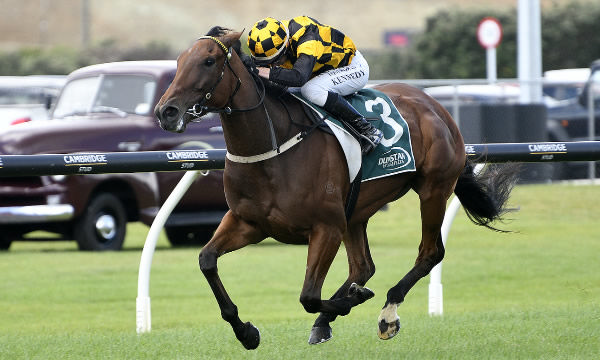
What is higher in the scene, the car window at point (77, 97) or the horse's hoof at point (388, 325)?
the horse's hoof at point (388, 325)

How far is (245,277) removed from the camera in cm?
1054

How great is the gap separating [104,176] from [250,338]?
6.35 m

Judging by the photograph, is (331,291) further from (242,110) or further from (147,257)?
(242,110)

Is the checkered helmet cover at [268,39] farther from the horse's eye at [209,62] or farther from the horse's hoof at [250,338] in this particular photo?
the horse's hoof at [250,338]

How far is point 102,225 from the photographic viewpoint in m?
11.9

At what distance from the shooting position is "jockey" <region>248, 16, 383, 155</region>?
19.4 feet

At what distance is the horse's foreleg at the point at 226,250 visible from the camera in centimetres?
580

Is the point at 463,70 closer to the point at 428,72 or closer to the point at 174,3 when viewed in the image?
the point at 428,72

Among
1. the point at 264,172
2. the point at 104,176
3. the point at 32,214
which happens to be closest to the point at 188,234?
the point at 104,176

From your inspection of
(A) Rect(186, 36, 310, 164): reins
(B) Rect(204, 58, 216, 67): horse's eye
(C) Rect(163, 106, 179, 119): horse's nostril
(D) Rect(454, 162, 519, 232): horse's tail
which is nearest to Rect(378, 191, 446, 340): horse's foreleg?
(D) Rect(454, 162, 519, 232): horse's tail

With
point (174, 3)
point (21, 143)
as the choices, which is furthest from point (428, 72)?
point (174, 3)

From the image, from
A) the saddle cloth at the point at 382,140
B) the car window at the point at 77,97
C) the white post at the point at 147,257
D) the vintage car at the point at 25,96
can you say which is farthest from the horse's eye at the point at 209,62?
the vintage car at the point at 25,96

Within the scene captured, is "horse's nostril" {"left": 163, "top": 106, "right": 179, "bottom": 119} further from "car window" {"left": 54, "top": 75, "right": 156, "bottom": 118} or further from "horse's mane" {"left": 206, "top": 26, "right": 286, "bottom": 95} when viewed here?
"car window" {"left": 54, "top": 75, "right": 156, "bottom": 118}

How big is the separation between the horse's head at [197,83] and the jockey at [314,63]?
0.94 feet
